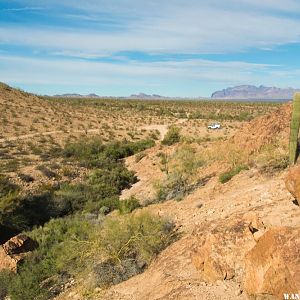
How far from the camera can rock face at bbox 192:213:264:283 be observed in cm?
839

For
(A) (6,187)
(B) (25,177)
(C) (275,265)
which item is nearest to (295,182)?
(C) (275,265)

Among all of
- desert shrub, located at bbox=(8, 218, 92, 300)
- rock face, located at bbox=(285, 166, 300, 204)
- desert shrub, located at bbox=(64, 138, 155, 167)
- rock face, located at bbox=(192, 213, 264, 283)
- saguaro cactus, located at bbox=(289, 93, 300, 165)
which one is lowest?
desert shrub, located at bbox=(8, 218, 92, 300)

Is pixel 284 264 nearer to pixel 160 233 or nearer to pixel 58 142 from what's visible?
pixel 160 233

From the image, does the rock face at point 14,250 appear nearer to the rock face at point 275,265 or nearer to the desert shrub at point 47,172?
the rock face at point 275,265

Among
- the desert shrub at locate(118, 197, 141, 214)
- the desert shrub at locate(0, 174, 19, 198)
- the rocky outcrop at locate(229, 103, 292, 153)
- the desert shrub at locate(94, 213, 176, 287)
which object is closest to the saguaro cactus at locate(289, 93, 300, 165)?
the rocky outcrop at locate(229, 103, 292, 153)

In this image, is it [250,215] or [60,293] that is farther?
[60,293]

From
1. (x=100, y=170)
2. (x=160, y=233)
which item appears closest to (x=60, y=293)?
(x=160, y=233)

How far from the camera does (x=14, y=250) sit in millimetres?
13250

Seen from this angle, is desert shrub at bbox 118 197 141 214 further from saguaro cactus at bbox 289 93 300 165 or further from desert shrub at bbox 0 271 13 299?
saguaro cactus at bbox 289 93 300 165

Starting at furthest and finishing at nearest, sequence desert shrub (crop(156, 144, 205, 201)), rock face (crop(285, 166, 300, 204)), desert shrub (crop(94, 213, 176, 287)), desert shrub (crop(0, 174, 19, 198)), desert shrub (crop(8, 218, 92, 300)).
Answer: desert shrub (crop(0, 174, 19, 198)) → desert shrub (crop(156, 144, 205, 201)) → desert shrub (crop(8, 218, 92, 300)) → desert shrub (crop(94, 213, 176, 287)) → rock face (crop(285, 166, 300, 204))

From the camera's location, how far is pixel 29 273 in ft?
38.9

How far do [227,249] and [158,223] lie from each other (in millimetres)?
3724

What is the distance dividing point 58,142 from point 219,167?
22.0 metres

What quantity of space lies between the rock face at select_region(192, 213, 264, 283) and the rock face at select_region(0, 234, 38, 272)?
20.2 ft
